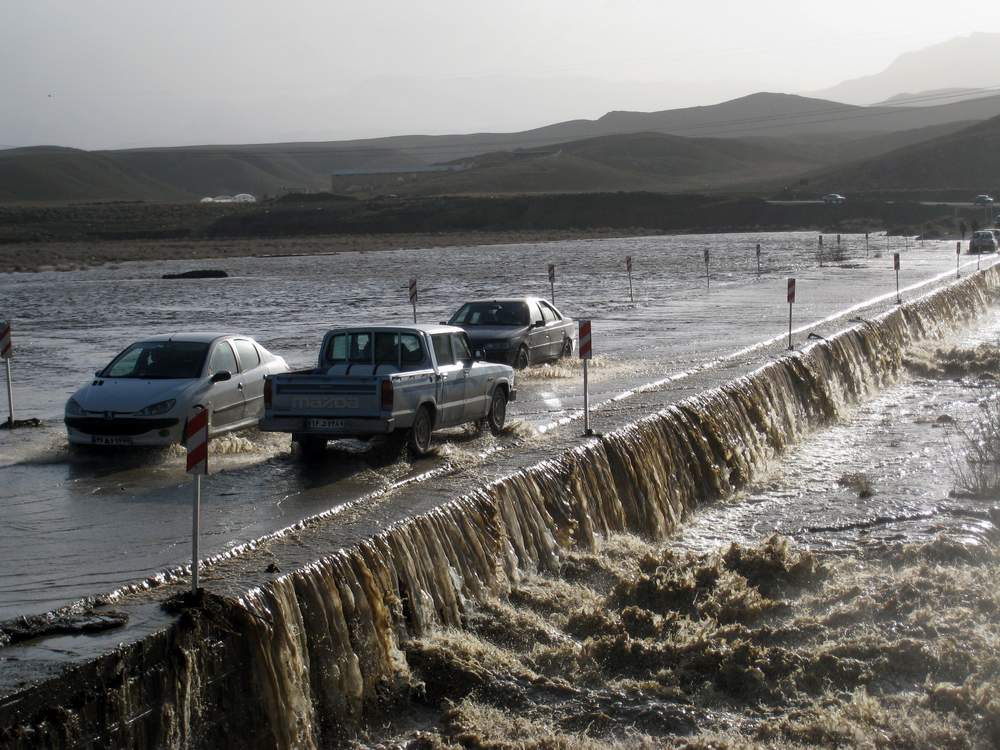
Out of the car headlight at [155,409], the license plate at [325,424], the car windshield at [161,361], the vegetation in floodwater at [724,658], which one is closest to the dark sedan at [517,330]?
the car windshield at [161,361]

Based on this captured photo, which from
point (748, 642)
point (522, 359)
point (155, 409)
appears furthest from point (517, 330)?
point (748, 642)

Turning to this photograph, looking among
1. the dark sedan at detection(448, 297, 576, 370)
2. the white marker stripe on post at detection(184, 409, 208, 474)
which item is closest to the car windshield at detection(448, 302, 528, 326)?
the dark sedan at detection(448, 297, 576, 370)

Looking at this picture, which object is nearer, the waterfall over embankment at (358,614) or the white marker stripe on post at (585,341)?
the waterfall over embankment at (358,614)

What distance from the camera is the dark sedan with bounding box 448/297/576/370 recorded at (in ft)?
80.7

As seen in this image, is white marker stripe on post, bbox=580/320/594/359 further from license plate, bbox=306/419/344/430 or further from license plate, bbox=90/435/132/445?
license plate, bbox=90/435/132/445

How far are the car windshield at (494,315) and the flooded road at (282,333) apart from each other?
1.35 metres

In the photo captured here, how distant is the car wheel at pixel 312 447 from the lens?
16.0 metres

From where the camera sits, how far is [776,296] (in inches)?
1678

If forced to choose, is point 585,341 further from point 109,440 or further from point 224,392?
point 109,440

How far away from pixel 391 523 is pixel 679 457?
710 cm

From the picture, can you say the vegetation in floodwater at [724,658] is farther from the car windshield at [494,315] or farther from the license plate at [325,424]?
the car windshield at [494,315]

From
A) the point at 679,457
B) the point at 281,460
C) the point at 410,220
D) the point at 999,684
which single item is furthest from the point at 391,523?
the point at 410,220

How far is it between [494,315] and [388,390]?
11030mm

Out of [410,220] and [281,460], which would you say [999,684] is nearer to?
[281,460]
